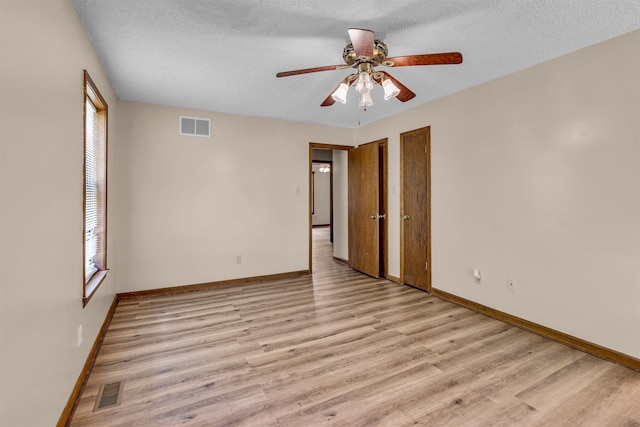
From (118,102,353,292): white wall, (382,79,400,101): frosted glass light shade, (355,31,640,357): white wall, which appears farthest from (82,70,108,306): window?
(355,31,640,357): white wall

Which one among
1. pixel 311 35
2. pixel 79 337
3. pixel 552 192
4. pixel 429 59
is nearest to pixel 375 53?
pixel 429 59

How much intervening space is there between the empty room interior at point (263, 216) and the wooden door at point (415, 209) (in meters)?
0.03

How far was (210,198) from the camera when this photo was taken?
4.25 m

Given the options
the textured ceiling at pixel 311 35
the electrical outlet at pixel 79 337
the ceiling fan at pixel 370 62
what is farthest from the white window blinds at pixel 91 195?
the ceiling fan at pixel 370 62

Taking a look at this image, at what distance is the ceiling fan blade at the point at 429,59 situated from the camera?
1.90m

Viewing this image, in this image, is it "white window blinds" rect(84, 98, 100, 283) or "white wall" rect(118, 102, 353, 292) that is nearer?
"white window blinds" rect(84, 98, 100, 283)

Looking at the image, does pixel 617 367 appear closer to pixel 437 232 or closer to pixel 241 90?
pixel 437 232

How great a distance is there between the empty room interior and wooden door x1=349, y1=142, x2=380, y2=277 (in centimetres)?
34

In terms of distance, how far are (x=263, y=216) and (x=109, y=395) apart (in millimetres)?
2931

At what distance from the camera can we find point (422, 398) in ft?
6.24

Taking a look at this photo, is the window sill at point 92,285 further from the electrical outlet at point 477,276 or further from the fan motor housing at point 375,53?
the electrical outlet at point 477,276

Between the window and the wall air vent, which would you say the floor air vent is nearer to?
the window

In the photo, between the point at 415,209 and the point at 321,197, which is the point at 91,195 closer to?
the point at 415,209

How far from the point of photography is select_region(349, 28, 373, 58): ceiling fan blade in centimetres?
179
